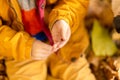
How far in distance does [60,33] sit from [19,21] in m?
0.15

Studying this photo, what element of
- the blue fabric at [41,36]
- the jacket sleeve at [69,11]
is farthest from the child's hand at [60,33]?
the blue fabric at [41,36]

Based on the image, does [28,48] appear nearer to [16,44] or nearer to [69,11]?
[16,44]

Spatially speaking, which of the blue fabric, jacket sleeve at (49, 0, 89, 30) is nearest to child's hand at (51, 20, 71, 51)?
jacket sleeve at (49, 0, 89, 30)

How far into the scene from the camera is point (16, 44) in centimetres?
81

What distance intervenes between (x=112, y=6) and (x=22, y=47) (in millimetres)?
327

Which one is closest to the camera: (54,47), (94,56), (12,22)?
(54,47)

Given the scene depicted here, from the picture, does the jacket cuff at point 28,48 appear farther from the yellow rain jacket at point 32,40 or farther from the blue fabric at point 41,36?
the blue fabric at point 41,36

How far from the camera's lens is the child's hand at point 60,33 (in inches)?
30.6

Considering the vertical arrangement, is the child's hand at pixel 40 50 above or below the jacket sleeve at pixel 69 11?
below

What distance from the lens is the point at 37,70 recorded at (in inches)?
35.6

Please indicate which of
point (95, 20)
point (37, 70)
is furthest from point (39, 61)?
point (95, 20)

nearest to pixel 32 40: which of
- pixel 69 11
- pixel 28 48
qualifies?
pixel 28 48

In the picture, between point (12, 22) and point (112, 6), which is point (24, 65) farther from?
point (112, 6)

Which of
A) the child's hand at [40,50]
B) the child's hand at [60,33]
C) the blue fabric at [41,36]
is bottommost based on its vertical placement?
the blue fabric at [41,36]
